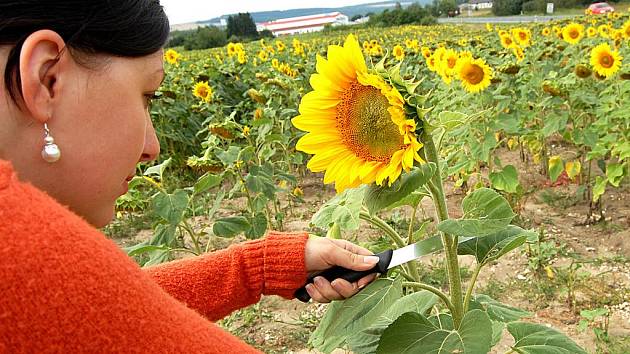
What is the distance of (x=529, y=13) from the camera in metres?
27.9

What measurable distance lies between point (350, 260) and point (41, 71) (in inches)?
25.8

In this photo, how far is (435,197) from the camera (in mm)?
1196

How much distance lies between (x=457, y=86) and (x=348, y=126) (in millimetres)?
3212

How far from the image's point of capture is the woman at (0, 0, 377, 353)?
545 millimetres

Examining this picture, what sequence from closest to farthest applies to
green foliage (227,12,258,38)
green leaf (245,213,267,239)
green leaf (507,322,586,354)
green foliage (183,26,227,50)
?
green leaf (507,322,586,354) → green leaf (245,213,267,239) → green foliage (183,26,227,50) → green foliage (227,12,258,38)

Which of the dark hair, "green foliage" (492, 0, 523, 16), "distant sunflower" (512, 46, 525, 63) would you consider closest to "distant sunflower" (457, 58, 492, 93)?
"distant sunflower" (512, 46, 525, 63)

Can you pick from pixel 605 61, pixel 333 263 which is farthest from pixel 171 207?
pixel 605 61

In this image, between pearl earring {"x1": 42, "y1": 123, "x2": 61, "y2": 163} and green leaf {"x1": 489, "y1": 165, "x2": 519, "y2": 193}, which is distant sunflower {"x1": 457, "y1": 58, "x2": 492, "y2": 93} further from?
pearl earring {"x1": 42, "y1": 123, "x2": 61, "y2": 163}

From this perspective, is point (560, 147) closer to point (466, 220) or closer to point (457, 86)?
point (457, 86)

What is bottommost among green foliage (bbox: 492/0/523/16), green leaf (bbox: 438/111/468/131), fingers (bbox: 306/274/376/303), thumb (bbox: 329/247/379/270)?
green foliage (bbox: 492/0/523/16)

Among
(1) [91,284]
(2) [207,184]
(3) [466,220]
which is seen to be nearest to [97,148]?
(1) [91,284]

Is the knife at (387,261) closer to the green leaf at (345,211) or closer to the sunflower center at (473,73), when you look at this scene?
the green leaf at (345,211)

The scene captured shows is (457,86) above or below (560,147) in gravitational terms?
above

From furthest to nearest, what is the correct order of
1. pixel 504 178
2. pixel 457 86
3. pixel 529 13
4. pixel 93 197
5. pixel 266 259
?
pixel 529 13
pixel 457 86
pixel 504 178
pixel 266 259
pixel 93 197
